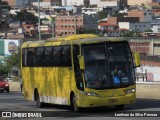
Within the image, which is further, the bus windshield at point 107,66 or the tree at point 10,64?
the tree at point 10,64

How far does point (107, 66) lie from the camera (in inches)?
997

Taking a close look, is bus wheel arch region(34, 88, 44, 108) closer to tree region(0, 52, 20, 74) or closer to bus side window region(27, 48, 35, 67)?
bus side window region(27, 48, 35, 67)

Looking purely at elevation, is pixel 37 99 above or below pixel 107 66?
below

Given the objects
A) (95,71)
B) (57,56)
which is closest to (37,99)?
(57,56)

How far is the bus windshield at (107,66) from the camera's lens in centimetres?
2523

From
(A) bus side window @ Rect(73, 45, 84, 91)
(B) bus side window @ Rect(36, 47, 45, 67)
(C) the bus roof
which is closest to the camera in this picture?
(A) bus side window @ Rect(73, 45, 84, 91)

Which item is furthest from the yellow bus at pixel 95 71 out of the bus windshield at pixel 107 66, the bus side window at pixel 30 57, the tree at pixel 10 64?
the tree at pixel 10 64

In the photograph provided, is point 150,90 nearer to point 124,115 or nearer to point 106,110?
point 106,110

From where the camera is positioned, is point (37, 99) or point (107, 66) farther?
point (37, 99)

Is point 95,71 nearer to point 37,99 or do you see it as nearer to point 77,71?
point 77,71

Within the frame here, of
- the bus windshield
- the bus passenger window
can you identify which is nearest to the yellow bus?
the bus windshield

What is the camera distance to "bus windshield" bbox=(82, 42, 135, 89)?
82.8 ft

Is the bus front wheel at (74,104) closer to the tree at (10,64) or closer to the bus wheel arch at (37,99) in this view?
the bus wheel arch at (37,99)

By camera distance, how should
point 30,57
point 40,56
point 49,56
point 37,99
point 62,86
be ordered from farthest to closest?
point 30,57 → point 37,99 → point 40,56 → point 49,56 → point 62,86
